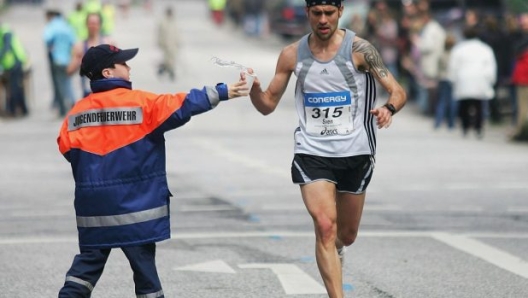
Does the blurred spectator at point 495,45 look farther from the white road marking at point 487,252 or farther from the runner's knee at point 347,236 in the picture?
the runner's knee at point 347,236

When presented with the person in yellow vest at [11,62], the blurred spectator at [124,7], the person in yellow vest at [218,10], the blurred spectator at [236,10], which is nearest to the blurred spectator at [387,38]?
the person in yellow vest at [11,62]

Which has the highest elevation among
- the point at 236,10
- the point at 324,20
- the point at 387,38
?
the point at 324,20

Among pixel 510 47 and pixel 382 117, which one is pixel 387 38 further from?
pixel 382 117

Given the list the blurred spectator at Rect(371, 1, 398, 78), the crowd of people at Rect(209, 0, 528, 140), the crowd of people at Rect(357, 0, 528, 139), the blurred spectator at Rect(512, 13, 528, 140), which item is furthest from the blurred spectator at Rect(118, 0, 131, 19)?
the blurred spectator at Rect(512, 13, 528, 140)

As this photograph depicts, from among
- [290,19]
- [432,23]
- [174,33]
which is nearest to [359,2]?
[290,19]

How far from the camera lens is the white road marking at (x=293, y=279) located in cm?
944

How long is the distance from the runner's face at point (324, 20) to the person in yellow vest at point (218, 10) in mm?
59304

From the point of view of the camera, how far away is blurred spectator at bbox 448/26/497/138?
83.1 ft

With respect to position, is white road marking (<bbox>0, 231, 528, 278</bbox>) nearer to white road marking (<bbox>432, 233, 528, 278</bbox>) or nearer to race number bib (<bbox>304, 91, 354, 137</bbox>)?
white road marking (<bbox>432, 233, 528, 278</bbox>)

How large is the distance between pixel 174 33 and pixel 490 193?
2422 centimetres

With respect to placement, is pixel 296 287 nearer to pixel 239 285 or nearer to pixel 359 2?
pixel 239 285

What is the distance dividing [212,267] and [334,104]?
2340 millimetres

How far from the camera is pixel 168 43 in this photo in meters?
39.5

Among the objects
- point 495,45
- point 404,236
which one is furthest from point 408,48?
point 404,236
